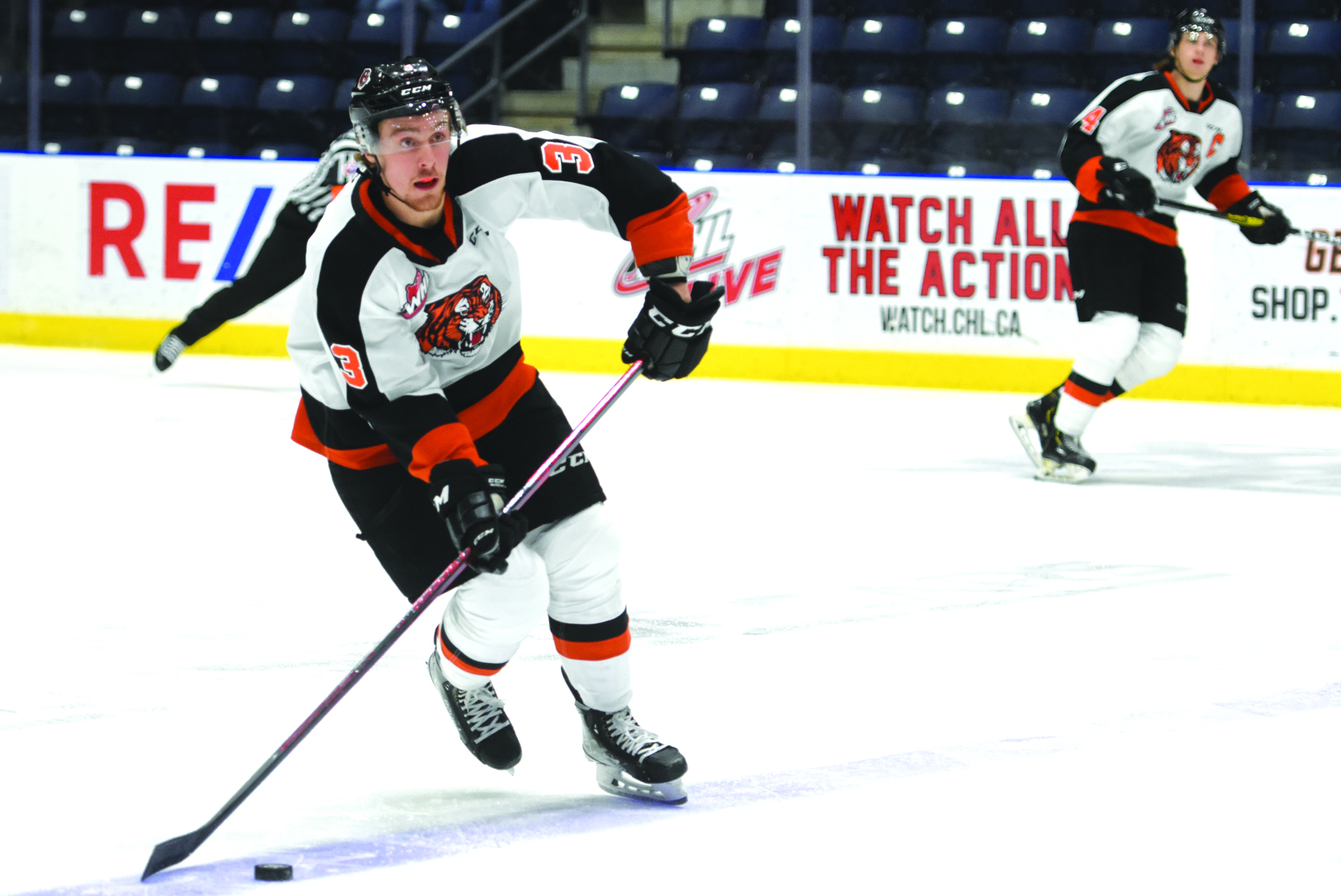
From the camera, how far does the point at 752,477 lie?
229 inches

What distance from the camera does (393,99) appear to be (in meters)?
2.54

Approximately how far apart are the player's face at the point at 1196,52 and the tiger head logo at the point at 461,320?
358cm

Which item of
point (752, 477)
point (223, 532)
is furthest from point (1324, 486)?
point (223, 532)

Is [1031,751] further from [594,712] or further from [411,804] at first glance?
[411,804]

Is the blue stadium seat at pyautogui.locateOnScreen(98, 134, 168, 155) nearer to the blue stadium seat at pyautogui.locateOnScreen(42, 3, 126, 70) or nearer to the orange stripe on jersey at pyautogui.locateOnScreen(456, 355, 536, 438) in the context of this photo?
the blue stadium seat at pyautogui.locateOnScreen(42, 3, 126, 70)

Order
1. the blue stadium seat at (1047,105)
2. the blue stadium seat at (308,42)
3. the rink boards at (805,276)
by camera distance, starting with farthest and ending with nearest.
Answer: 1. the blue stadium seat at (308,42)
2. the blue stadium seat at (1047,105)
3. the rink boards at (805,276)

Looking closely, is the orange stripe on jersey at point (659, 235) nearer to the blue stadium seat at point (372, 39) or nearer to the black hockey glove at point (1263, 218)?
the black hockey glove at point (1263, 218)

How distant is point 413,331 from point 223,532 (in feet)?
7.67

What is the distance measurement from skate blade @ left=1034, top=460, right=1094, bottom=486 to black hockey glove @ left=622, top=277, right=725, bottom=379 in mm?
3180

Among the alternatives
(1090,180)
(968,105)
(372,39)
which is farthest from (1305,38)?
(372,39)

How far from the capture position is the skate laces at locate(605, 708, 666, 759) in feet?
8.63

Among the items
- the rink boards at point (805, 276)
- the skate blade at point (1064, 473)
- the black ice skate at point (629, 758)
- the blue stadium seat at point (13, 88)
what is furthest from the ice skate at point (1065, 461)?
the blue stadium seat at point (13, 88)

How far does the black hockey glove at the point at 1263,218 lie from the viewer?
578 cm

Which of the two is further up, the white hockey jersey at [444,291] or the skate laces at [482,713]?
the white hockey jersey at [444,291]
